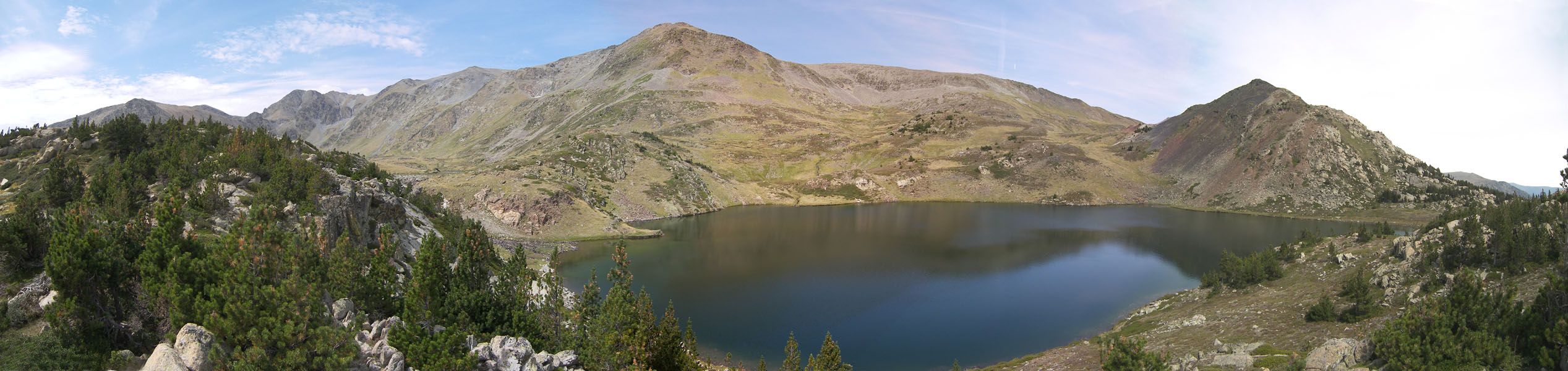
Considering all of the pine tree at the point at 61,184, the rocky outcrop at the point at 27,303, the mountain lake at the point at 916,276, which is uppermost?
the pine tree at the point at 61,184

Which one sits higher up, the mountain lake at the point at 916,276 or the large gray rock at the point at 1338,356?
the large gray rock at the point at 1338,356

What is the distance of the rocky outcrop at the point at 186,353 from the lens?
12.5 m

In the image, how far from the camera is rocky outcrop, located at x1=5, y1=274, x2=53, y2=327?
13516mm

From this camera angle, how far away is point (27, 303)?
13961 mm

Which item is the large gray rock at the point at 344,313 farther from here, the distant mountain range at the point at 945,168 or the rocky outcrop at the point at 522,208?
the rocky outcrop at the point at 522,208

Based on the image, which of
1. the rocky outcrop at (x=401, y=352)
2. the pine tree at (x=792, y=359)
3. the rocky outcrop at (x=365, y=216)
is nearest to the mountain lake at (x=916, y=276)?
the rocky outcrop at (x=401, y=352)

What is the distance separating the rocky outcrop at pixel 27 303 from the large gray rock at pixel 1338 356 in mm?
35975

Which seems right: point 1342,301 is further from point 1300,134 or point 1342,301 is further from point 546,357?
point 1300,134

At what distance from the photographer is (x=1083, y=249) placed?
225 ft

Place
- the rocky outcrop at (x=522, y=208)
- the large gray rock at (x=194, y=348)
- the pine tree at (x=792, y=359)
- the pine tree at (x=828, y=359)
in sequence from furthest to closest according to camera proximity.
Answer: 1. the rocky outcrop at (x=522, y=208)
2. the pine tree at (x=828, y=359)
3. the pine tree at (x=792, y=359)
4. the large gray rock at (x=194, y=348)

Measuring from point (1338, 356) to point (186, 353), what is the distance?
33084 mm

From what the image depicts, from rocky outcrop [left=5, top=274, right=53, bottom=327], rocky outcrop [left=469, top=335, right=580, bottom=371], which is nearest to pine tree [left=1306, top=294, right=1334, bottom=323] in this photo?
rocky outcrop [left=469, top=335, right=580, bottom=371]

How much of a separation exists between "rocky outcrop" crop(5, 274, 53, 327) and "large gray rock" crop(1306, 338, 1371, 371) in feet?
118

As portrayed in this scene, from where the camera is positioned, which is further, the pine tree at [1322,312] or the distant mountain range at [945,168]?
the distant mountain range at [945,168]
